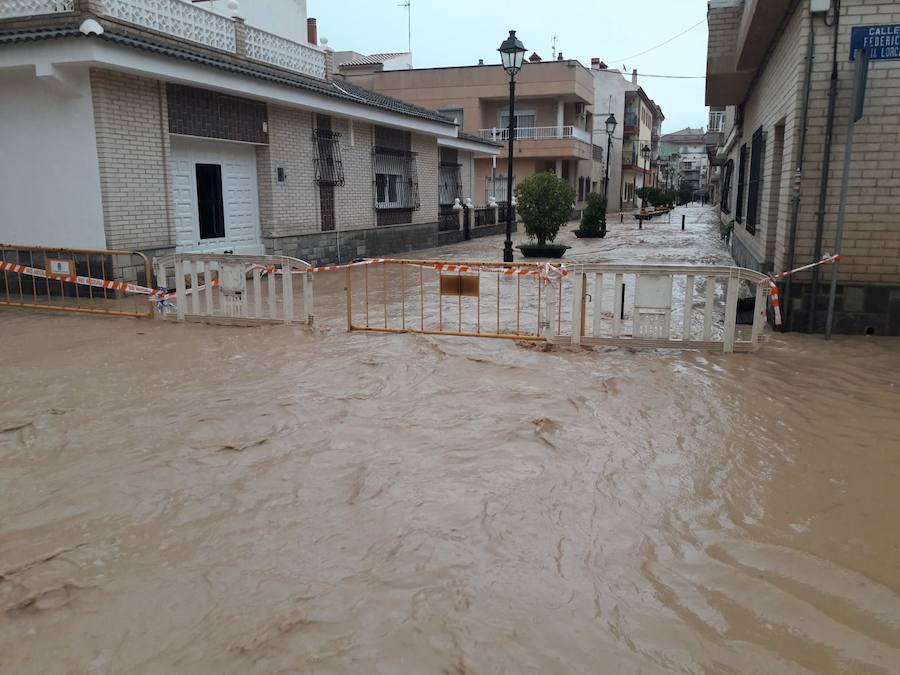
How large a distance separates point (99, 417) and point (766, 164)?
9.99 m

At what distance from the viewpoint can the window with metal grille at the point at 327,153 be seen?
16.8 metres

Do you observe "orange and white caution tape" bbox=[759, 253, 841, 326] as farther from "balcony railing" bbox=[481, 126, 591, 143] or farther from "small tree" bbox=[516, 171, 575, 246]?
"balcony railing" bbox=[481, 126, 591, 143]

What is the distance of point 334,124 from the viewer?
1748 cm

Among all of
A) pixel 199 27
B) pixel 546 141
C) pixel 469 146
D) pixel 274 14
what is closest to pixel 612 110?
pixel 546 141

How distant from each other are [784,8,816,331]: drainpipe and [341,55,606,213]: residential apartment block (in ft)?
98.5

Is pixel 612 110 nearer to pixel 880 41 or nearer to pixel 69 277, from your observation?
pixel 880 41

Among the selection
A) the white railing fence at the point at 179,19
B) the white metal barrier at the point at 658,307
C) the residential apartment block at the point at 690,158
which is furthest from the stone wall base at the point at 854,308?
the residential apartment block at the point at 690,158

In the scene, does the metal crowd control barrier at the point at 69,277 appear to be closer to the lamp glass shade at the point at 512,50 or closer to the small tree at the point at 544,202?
the lamp glass shade at the point at 512,50

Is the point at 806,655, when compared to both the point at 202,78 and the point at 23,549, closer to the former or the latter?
the point at 23,549

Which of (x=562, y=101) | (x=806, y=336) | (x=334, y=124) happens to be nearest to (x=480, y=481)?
(x=806, y=336)

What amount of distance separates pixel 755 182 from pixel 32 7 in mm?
11984

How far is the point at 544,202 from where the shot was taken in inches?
751

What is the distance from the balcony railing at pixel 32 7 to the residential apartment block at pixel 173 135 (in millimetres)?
24

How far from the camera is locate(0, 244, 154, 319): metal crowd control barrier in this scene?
34.4ft
